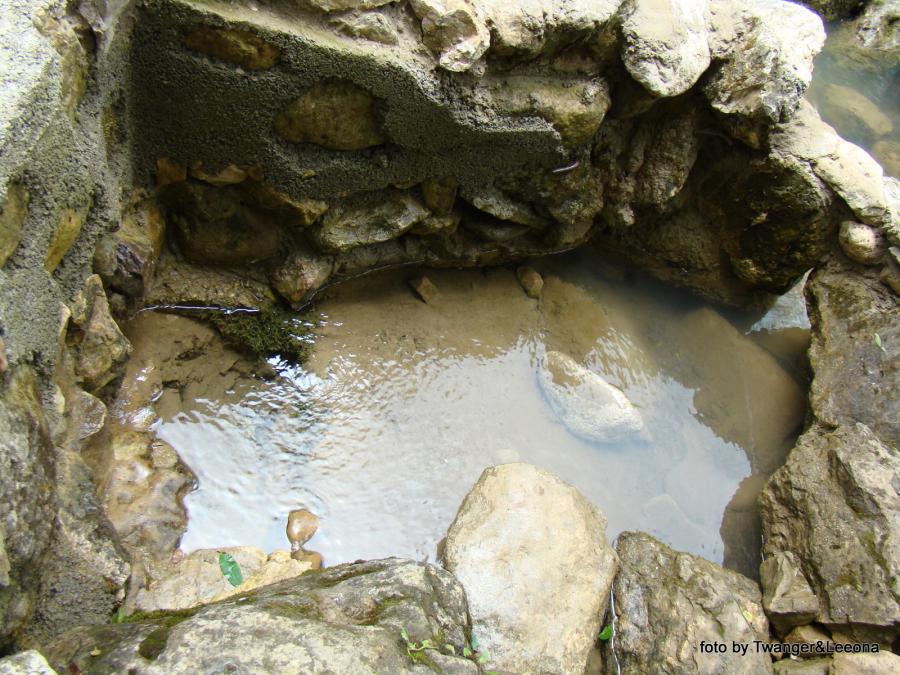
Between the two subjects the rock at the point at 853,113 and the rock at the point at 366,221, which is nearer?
the rock at the point at 366,221

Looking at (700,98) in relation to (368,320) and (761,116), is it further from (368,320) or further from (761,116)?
(368,320)

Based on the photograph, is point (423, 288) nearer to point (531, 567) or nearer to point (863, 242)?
point (531, 567)

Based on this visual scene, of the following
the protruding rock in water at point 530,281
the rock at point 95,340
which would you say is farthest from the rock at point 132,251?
the protruding rock in water at point 530,281

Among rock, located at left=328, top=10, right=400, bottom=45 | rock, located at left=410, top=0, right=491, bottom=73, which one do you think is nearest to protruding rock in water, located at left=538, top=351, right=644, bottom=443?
rock, located at left=410, top=0, right=491, bottom=73

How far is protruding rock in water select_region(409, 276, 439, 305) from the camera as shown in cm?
389

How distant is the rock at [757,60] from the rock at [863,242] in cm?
83

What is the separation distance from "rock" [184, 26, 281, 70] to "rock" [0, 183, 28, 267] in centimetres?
92

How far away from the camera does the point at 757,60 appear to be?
3236mm

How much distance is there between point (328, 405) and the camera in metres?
3.36

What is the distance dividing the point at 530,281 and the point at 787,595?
2.26 meters

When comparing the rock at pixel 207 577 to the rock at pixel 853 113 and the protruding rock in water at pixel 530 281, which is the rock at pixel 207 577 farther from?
the rock at pixel 853 113

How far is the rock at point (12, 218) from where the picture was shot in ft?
5.52

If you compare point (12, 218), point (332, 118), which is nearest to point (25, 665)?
point (12, 218)

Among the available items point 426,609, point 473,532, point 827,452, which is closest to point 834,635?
point 827,452
